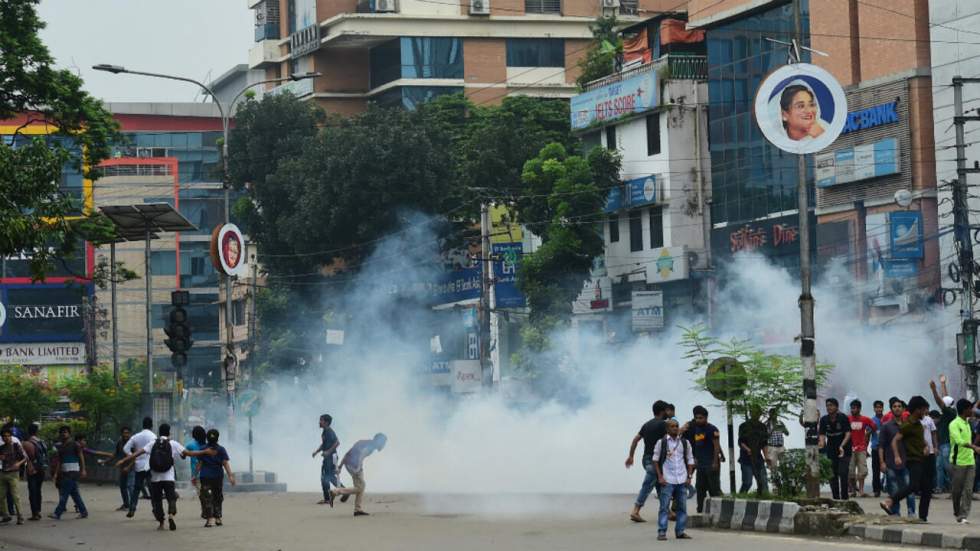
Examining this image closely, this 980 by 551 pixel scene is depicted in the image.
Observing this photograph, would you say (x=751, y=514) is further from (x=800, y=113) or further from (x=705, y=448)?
(x=800, y=113)

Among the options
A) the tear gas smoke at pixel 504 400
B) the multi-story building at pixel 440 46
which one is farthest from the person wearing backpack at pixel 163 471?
the multi-story building at pixel 440 46

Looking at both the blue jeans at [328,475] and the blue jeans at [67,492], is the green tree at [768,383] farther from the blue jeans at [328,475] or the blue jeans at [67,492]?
the blue jeans at [67,492]

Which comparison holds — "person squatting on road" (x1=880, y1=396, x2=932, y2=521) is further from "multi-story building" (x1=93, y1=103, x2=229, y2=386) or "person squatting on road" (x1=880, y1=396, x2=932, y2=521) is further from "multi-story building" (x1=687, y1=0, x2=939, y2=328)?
"multi-story building" (x1=93, y1=103, x2=229, y2=386)

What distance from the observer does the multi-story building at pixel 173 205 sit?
305 feet

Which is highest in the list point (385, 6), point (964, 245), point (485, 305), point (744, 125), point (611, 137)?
point (385, 6)

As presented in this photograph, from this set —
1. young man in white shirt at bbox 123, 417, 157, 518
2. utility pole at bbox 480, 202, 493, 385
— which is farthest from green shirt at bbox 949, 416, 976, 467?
utility pole at bbox 480, 202, 493, 385

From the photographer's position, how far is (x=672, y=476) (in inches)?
706

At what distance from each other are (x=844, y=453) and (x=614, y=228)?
3799 cm

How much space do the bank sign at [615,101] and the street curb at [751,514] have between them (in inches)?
1561

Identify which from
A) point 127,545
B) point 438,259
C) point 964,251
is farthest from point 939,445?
point 438,259

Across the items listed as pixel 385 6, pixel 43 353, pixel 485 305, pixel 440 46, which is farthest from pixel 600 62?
pixel 43 353

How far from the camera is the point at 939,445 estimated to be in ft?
77.9

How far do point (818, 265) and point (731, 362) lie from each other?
95.8 feet

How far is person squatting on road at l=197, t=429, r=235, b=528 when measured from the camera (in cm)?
2233
